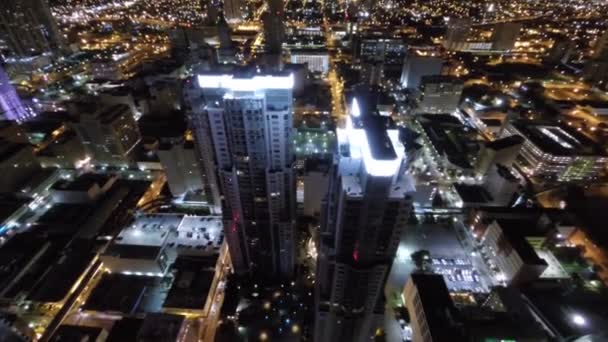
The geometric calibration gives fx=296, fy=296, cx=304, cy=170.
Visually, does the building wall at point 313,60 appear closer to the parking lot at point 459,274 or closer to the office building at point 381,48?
the office building at point 381,48

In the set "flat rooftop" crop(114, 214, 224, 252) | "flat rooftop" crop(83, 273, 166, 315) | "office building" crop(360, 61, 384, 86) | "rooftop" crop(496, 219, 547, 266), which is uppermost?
"office building" crop(360, 61, 384, 86)

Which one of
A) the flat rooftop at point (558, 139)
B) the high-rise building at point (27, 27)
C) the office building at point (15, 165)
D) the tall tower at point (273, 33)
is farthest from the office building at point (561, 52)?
the high-rise building at point (27, 27)

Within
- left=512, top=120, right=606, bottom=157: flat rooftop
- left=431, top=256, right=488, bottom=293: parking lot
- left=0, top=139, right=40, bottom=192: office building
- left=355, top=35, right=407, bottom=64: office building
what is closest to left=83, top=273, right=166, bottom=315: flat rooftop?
left=0, top=139, right=40, bottom=192: office building

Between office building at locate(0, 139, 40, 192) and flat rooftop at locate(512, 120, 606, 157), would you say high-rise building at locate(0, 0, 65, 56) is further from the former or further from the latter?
flat rooftop at locate(512, 120, 606, 157)

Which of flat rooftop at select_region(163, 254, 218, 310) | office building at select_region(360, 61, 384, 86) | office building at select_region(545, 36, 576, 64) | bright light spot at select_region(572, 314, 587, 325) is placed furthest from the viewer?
office building at select_region(545, 36, 576, 64)

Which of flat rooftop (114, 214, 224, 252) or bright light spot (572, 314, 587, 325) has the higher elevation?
flat rooftop (114, 214, 224, 252)

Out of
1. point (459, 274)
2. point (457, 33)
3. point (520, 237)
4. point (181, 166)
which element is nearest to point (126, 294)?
point (181, 166)

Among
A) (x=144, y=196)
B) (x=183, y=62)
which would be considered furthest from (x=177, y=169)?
(x=183, y=62)
